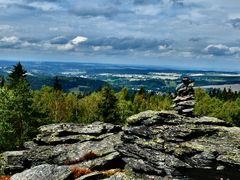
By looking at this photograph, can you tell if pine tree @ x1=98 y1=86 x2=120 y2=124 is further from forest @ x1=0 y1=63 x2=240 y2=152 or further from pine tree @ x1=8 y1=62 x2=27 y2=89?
pine tree @ x1=8 y1=62 x2=27 y2=89

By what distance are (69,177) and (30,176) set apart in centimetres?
341

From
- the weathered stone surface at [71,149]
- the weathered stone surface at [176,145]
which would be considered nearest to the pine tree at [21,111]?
the weathered stone surface at [71,149]

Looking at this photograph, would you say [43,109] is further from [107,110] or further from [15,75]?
[107,110]

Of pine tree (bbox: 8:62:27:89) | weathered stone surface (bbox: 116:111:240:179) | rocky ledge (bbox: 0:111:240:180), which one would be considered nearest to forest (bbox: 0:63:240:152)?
pine tree (bbox: 8:62:27:89)

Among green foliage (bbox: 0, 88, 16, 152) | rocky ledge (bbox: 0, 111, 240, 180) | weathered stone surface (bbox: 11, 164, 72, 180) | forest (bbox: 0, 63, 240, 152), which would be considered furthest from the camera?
forest (bbox: 0, 63, 240, 152)

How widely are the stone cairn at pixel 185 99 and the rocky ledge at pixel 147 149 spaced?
53.6 inches

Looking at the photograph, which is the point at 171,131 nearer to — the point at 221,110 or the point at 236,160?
the point at 236,160

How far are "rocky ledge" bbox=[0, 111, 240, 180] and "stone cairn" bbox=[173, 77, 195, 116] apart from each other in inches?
53.6

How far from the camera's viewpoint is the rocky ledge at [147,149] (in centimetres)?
4297

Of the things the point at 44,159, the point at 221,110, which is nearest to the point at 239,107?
the point at 221,110

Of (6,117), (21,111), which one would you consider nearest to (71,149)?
(6,117)

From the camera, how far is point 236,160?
44219 millimetres

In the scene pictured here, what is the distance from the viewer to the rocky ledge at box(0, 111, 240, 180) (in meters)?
43.0

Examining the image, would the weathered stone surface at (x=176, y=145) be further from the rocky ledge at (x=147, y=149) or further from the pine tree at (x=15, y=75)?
the pine tree at (x=15, y=75)
